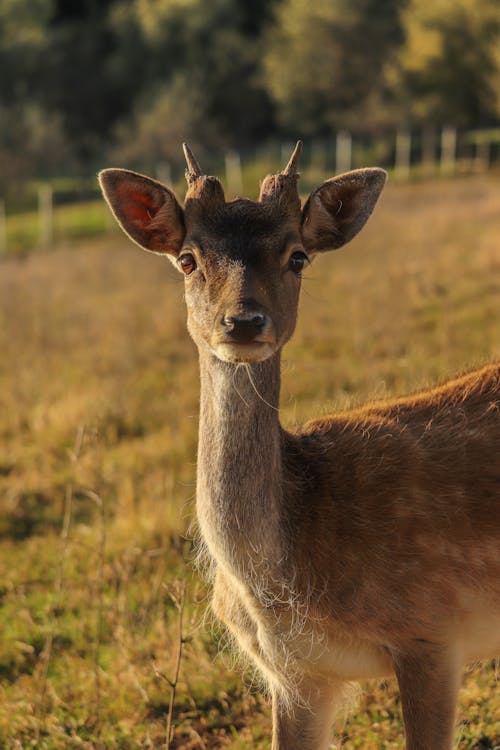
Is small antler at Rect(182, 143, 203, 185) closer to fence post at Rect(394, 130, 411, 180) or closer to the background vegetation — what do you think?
the background vegetation

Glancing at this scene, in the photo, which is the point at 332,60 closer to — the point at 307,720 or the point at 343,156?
the point at 343,156

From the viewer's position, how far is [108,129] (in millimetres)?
49500

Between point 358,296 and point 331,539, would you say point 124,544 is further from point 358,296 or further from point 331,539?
point 358,296

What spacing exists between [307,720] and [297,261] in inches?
66.8

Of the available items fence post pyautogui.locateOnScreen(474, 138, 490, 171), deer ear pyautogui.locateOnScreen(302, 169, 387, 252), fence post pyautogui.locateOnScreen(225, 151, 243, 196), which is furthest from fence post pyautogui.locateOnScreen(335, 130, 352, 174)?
deer ear pyautogui.locateOnScreen(302, 169, 387, 252)

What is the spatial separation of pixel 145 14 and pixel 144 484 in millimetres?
45281

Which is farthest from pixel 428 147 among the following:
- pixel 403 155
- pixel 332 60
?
pixel 332 60

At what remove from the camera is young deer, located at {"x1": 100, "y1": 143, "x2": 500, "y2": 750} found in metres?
3.22

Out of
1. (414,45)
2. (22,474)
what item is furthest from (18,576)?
(414,45)

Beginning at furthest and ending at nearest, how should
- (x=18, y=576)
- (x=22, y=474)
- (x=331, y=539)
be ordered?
1. (x=22, y=474)
2. (x=18, y=576)
3. (x=331, y=539)

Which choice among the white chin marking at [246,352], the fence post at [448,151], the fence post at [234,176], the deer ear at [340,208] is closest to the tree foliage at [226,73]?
the fence post at [448,151]

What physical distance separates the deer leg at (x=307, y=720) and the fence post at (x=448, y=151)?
1231 inches

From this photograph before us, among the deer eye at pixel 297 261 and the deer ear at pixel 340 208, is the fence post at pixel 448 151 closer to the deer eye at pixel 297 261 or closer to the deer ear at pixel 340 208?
the deer ear at pixel 340 208

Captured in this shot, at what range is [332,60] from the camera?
4475 centimetres
